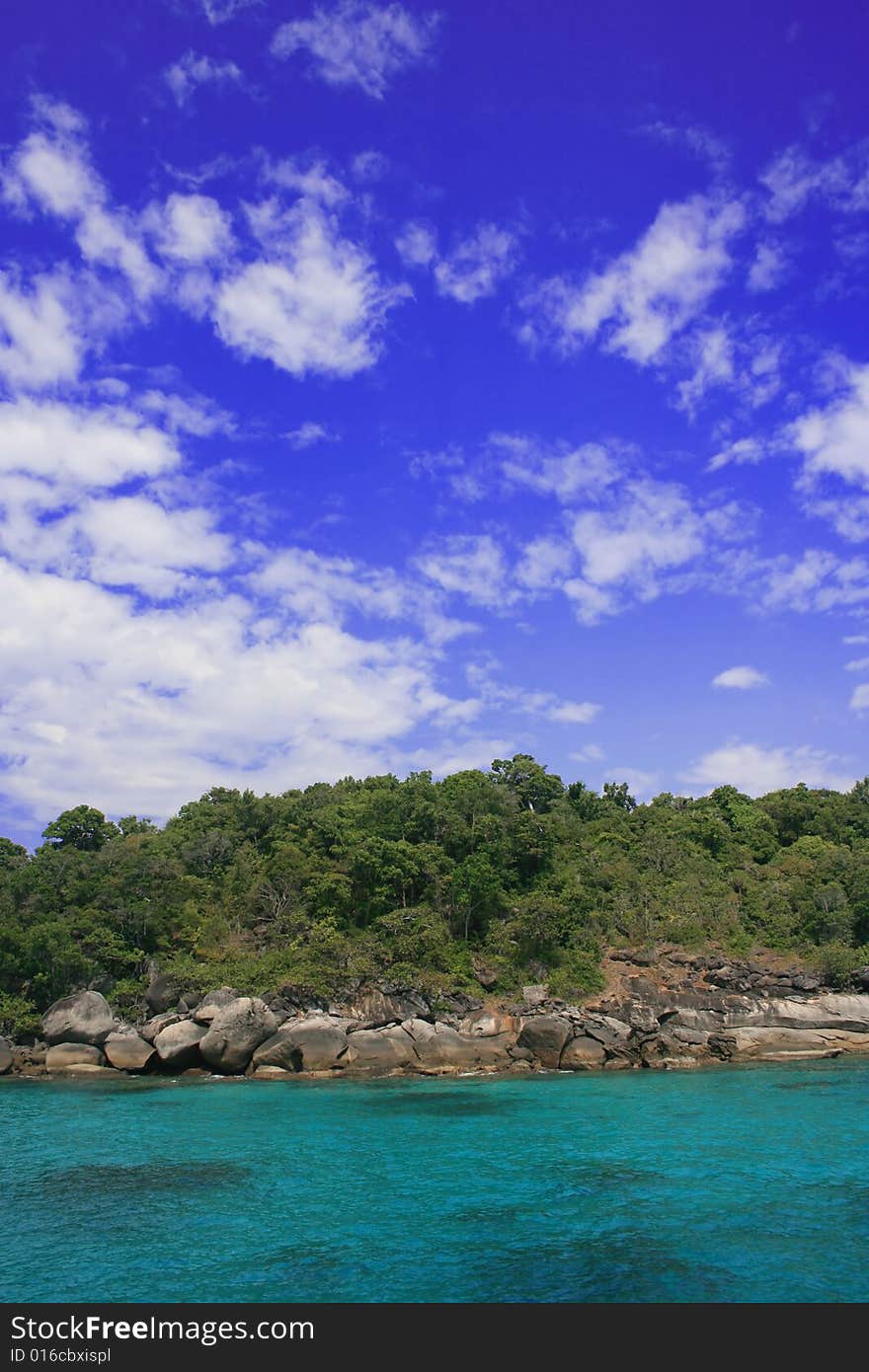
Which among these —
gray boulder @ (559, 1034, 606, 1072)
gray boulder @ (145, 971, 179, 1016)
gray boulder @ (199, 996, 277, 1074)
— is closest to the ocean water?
gray boulder @ (199, 996, 277, 1074)

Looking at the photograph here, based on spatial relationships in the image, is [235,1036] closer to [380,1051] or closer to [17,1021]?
[380,1051]

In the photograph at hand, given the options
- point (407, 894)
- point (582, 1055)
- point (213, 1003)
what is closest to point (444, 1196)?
point (582, 1055)

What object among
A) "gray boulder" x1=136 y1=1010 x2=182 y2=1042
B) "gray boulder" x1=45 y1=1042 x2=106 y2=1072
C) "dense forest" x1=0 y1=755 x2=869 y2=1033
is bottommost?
"gray boulder" x1=45 y1=1042 x2=106 y2=1072

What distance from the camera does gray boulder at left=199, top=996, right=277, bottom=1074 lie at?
1243 inches

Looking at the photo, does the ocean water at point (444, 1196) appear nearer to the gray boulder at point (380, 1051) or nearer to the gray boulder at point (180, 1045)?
the gray boulder at point (180, 1045)

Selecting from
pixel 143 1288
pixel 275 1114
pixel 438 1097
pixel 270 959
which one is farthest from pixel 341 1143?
pixel 270 959

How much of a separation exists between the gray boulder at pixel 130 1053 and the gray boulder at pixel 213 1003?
7.11 feet

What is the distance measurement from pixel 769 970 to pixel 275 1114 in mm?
26872

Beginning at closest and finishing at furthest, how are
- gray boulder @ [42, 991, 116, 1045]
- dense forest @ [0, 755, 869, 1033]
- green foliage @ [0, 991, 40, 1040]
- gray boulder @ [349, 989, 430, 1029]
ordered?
1. gray boulder @ [42, 991, 116, 1045]
2. gray boulder @ [349, 989, 430, 1029]
3. green foliage @ [0, 991, 40, 1040]
4. dense forest @ [0, 755, 869, 1033]

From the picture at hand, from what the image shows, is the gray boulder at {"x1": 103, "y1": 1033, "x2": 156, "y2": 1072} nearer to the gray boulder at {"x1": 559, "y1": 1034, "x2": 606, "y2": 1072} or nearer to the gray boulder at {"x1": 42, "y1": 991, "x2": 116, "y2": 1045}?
the gray boulder at {"x1": 42, "y1": 991, "x2": 116, "y2": 1045}

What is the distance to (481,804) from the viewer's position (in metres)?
48.6

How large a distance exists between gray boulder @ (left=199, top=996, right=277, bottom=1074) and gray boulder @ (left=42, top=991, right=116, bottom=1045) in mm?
5261

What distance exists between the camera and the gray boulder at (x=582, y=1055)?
3191 cm

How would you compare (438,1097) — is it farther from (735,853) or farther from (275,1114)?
(735,853)
